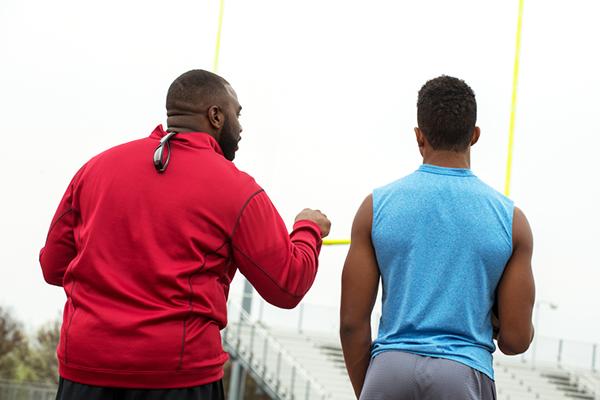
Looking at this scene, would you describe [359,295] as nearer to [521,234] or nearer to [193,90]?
[521,234]

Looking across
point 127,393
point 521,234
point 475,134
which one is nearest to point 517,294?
point 521,234

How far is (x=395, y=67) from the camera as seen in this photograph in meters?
4.47

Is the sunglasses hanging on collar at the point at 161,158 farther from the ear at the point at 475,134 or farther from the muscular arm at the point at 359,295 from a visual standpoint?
the ear at the point at 475,134

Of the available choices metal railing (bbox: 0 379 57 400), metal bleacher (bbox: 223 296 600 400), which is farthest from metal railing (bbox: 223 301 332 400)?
metal railing (bbox: 0 379 57 400)

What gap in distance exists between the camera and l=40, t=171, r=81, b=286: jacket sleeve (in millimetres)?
2543

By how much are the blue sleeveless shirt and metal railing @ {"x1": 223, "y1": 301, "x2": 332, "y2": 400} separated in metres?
12.0

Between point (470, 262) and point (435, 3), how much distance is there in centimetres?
246

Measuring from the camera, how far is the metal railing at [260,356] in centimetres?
1452

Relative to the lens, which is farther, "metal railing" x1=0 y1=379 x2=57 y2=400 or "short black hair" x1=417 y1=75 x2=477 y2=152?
"metal railing" x1=0 y1=379 x2=57 y2=400

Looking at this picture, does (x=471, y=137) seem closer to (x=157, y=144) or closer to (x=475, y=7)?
(x=157, y=144)

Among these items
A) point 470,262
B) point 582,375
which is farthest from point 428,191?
point 582,375

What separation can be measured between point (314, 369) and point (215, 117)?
1434cm

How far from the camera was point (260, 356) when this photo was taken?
15227mm

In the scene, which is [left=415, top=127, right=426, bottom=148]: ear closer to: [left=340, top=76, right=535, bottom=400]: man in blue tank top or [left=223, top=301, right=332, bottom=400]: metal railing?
[left=340, top=76, right=535, bottom=400]: man in blue tank top
